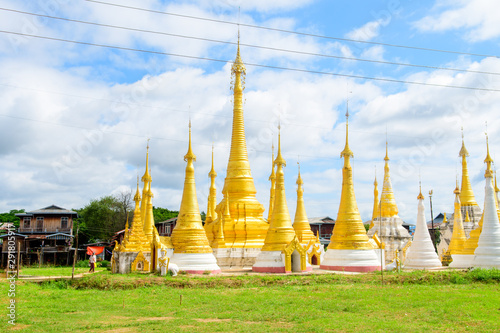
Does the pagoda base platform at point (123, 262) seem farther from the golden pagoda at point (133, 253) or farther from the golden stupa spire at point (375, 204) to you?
the golden stupa spire at point (375, 204)

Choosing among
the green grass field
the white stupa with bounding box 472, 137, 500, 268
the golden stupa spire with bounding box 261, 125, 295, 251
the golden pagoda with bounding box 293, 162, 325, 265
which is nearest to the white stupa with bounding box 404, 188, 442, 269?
the white stupa with bounding box 472, 137, 500, 268

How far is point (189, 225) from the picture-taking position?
104 feet

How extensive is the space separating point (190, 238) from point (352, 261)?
11.6 metres

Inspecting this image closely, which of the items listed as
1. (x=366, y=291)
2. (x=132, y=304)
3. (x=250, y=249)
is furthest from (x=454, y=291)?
(x=250, y=249)

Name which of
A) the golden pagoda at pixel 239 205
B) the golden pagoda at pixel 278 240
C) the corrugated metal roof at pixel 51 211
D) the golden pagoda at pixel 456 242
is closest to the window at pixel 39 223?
the corrugated metal roof at pixel 51 211

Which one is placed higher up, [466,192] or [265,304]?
[466,192]

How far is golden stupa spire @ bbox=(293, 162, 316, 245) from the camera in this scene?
40.4m

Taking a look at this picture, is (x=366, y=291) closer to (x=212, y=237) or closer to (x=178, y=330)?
(x=178, y=330)

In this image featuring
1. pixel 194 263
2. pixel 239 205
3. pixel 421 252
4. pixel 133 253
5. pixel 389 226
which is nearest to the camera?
pixel 194 263

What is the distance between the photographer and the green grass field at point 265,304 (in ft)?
50.6

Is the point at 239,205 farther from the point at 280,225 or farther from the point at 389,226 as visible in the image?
the point at 389,226

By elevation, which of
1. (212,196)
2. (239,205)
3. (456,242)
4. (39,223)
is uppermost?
(212,196)

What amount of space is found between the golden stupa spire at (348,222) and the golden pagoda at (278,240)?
3543 mm

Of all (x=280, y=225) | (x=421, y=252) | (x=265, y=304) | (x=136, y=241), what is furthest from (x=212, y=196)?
(x=265, y=304)
